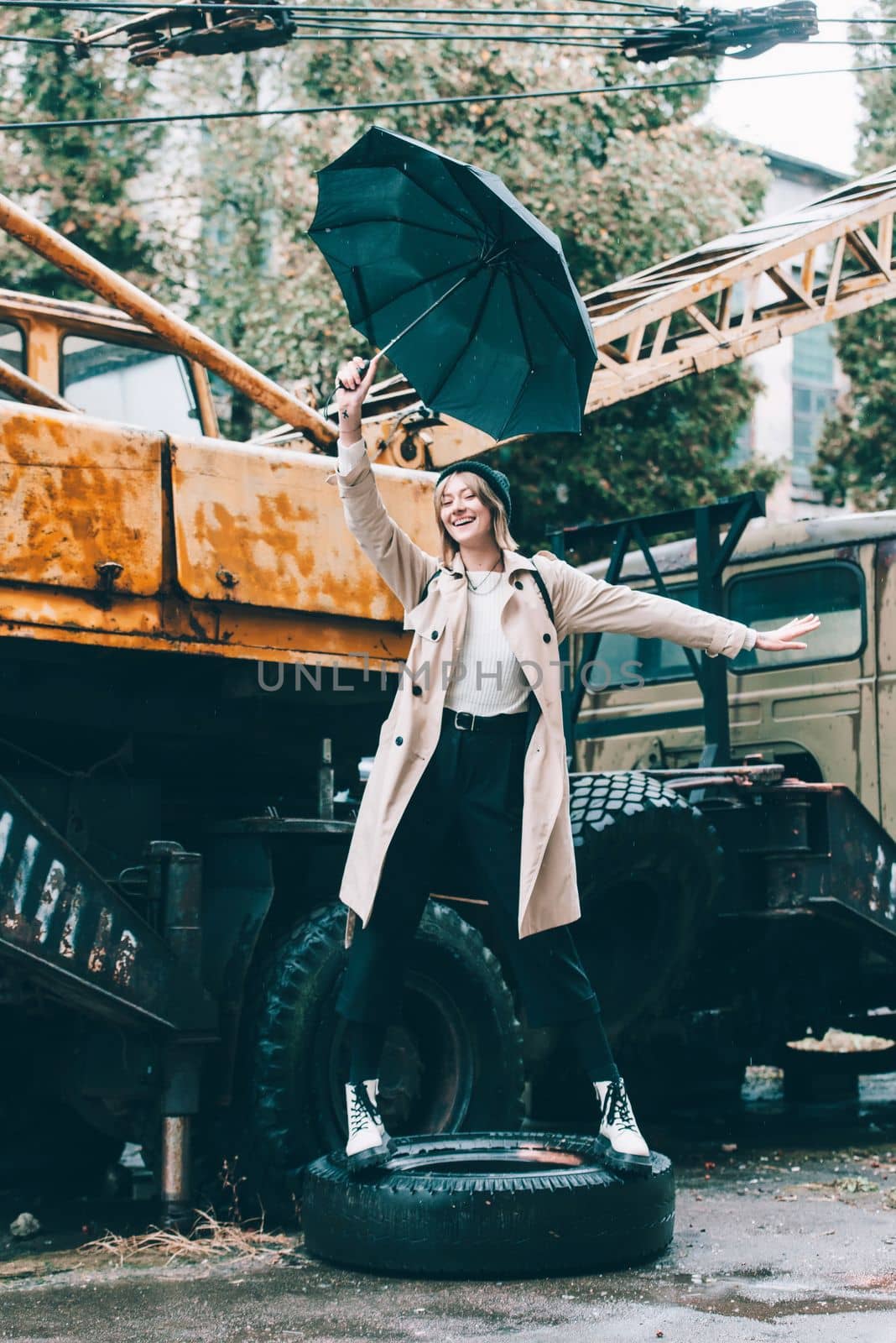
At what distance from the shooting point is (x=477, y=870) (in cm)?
459

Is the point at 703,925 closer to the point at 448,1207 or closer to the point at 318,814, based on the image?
the point at 318,814

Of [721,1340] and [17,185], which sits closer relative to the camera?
[721,1340]

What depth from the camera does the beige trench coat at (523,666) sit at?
14.6ft

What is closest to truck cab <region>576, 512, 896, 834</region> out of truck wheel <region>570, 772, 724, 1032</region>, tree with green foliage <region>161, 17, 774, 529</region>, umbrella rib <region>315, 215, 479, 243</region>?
truck wheel <region>570, 772, 724, 1032</region>

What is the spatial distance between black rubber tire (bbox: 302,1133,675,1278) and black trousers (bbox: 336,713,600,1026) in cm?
42

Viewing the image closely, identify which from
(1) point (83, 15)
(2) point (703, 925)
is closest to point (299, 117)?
(1) point (83, 15)

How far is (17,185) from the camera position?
15477 millimetres

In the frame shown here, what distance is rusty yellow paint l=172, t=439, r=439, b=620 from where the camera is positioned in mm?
4918

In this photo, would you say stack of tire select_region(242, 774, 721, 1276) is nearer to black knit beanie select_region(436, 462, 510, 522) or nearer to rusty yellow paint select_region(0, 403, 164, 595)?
rusty yellow paint select_region(0, 403, 164, 595)

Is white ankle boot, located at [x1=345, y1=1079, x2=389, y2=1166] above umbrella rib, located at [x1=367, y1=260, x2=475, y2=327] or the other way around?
the other way around

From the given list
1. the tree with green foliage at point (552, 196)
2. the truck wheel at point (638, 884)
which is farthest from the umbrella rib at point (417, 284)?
the tree with green foliage at point (552, 196)

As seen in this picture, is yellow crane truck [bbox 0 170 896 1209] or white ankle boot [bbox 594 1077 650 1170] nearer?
→ white ankle boot [bbox 594 1077 650 1170]

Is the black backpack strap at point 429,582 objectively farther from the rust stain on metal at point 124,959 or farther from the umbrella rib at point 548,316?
the rust stain on metal at point 124,959

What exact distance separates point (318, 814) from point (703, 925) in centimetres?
176
